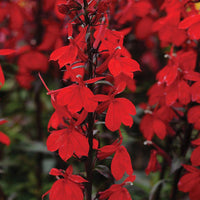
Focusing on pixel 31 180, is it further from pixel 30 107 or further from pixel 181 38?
pixel 181 38

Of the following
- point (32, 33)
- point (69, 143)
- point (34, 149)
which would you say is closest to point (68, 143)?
point (69, 143)

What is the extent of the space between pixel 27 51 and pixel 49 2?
0.22 m

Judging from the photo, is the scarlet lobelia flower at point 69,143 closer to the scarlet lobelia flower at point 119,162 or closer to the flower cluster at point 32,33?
the scarlet lobelia flower at point 119,162

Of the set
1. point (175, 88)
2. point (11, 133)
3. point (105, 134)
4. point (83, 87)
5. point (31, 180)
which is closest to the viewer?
point (83, 87)

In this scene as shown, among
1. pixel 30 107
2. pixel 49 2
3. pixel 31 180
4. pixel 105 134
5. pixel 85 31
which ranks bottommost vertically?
pixel 31 180

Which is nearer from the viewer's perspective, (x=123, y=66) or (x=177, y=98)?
(x=123, y=66)

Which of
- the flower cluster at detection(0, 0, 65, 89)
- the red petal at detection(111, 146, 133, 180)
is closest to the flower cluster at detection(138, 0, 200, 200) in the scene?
the red petal at detection(111, 146, 133, 180)

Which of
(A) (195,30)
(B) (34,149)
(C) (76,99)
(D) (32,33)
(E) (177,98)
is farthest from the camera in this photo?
(D) (32,33)

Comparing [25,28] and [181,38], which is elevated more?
[181,38]

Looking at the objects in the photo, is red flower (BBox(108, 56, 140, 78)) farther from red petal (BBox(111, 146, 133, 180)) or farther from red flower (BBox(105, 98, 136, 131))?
red petal (BBox(111, 146, 133, 180))

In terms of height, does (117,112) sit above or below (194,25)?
below

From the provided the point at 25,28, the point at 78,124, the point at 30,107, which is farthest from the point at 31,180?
the point at 78,124

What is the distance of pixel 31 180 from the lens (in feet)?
4.22

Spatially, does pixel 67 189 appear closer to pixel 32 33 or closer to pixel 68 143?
pixel 68 143
